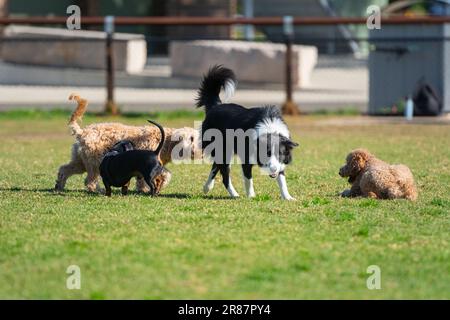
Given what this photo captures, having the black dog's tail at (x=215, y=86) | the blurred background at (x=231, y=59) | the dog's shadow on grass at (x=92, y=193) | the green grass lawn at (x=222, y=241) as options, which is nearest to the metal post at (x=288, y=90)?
the blurred background at (x=231, y=59)

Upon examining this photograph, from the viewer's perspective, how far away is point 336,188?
39.4 ft

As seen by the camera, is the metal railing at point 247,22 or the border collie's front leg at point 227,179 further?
the metal railing at point 247,22

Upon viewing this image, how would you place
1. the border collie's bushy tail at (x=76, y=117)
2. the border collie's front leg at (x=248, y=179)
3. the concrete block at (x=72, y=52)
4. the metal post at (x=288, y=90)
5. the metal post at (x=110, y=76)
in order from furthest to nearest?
the concrete block at (x=72, y=52)
the metal post at (x=110, y=76)
the metal post at (x=288, y=90)
the border collie's bushy tail at (x=76, y=117)
the border collie's front leg at (x=248, y=179)

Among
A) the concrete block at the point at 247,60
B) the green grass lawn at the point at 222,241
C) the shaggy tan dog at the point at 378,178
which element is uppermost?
the concrete block at the point at 247,60

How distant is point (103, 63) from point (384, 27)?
8152 mm

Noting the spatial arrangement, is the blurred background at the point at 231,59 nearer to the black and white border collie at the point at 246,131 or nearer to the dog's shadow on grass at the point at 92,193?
the black and white border collie at the point at 246,131

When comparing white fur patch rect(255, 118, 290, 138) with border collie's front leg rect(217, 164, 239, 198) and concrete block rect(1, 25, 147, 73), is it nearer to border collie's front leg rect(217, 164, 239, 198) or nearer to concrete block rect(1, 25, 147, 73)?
border collie's front leg rect(217, 164, 239, 198)

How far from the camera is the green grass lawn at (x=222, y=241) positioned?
7434mm

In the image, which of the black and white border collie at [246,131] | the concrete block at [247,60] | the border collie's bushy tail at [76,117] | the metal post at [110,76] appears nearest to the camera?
the black and white border collie at [246,131]

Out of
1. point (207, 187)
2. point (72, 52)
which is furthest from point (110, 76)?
point (207, 187)

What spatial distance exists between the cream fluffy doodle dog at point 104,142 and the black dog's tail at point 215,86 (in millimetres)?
336

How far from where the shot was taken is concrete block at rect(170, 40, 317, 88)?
26156 millimetres
